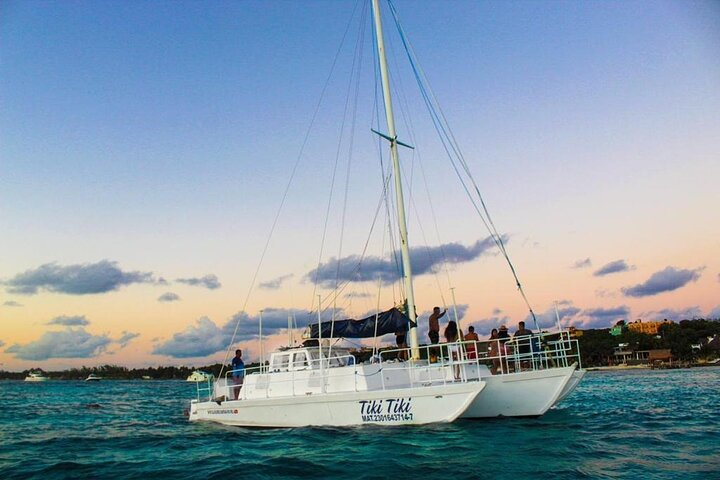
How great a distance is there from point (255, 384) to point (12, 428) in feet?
41.6

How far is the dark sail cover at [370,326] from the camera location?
18531mm

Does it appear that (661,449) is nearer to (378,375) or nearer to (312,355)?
(378,375)

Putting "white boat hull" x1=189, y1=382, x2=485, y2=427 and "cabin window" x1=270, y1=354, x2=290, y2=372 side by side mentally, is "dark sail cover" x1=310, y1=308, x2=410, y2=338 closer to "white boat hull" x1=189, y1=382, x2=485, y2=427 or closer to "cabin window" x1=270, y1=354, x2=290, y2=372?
"cabin window" x1=270, y1=354, x2=290, y2=372

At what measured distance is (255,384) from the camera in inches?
744

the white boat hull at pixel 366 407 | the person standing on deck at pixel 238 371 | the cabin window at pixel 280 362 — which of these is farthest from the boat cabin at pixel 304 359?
the person standing on deck at pixel 238 371

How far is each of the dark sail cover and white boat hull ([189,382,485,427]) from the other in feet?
8.96

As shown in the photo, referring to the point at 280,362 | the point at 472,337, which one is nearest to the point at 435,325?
the point at 472,337

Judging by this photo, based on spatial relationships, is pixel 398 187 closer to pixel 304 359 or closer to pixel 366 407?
pixel 304 359

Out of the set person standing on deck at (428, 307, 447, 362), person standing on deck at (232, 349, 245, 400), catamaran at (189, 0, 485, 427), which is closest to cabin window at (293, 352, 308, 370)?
catamaran at (189, 0, 485, 427)

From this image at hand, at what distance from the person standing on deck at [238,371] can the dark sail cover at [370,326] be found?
441 centimetres

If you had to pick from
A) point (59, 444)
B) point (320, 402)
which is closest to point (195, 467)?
point (320, 402)

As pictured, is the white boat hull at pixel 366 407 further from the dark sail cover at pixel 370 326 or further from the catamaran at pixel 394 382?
the dark sail cover at pixel 370 326

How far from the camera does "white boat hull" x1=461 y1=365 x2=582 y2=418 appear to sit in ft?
53.1

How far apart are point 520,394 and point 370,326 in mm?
5487
